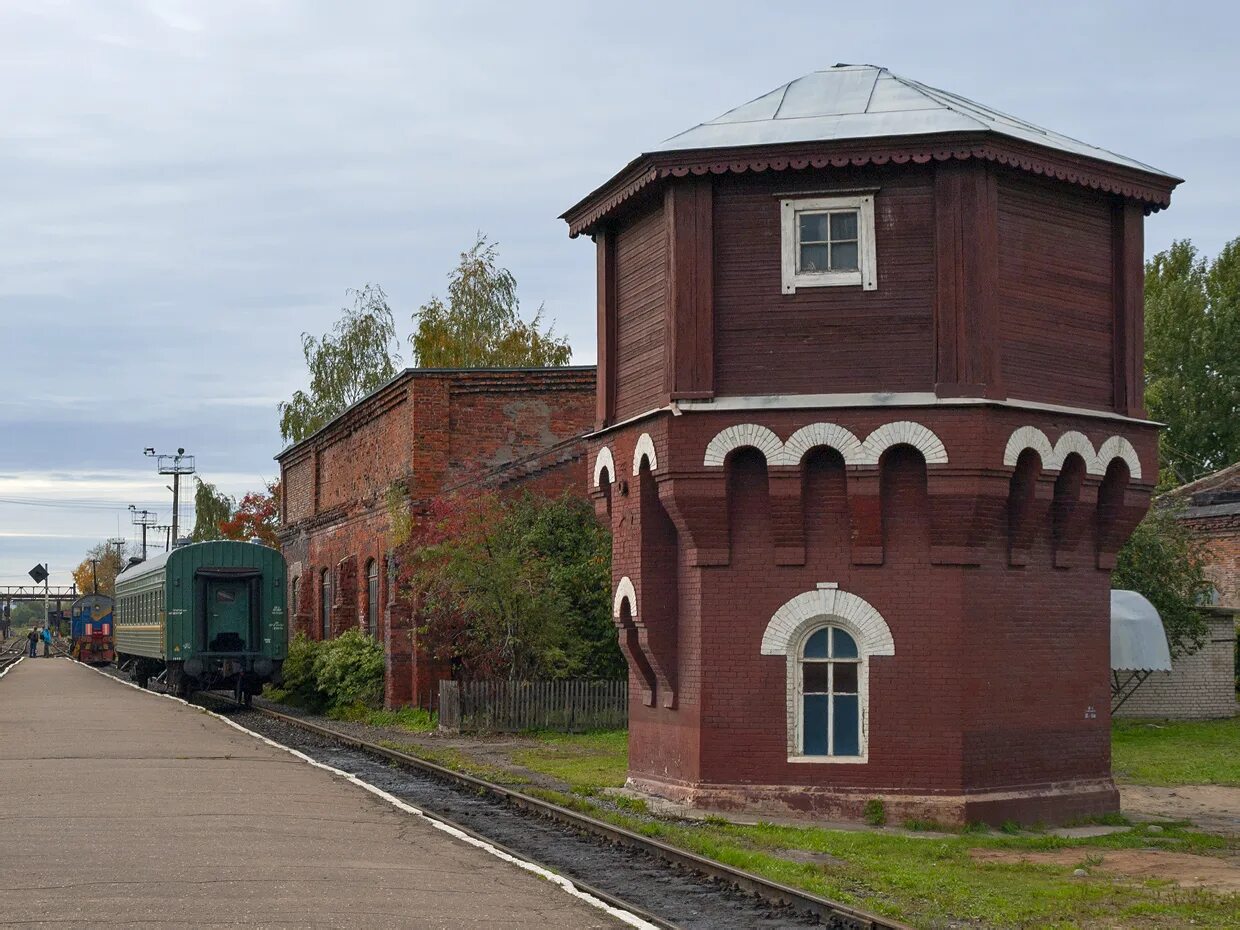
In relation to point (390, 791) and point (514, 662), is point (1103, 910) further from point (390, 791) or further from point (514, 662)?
point (514, 662)

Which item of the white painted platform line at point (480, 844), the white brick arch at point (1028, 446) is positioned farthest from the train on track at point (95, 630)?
the white brick arch at point (1028, 446)

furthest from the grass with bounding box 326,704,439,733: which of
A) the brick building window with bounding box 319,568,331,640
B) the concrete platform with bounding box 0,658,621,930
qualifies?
the brick building window with bounding box 319,568,331,640

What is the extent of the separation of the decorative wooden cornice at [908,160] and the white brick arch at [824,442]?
256cm

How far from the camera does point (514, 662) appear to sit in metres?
26.5

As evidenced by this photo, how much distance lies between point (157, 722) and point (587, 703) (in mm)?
8168

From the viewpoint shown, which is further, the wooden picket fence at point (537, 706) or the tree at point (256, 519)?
the tree at point (256, 519)

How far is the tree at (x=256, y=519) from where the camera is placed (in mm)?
59312

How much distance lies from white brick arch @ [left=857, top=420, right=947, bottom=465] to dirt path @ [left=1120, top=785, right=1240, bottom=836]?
180 inches

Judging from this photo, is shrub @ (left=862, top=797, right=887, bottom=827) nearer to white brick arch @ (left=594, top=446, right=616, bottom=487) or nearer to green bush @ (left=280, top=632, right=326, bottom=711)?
white brick arch @ (left=594, top=446, right=616, bottom=487)

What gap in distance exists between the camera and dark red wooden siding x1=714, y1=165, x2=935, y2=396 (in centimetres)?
1548

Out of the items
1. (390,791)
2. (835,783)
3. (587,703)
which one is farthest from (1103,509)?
(587,703)

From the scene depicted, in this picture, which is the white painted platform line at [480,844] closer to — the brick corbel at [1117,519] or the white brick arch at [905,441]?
the white brick arch at [905,441]

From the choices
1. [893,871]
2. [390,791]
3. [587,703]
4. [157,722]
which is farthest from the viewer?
[157,722]

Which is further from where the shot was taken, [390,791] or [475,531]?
[475,531]
